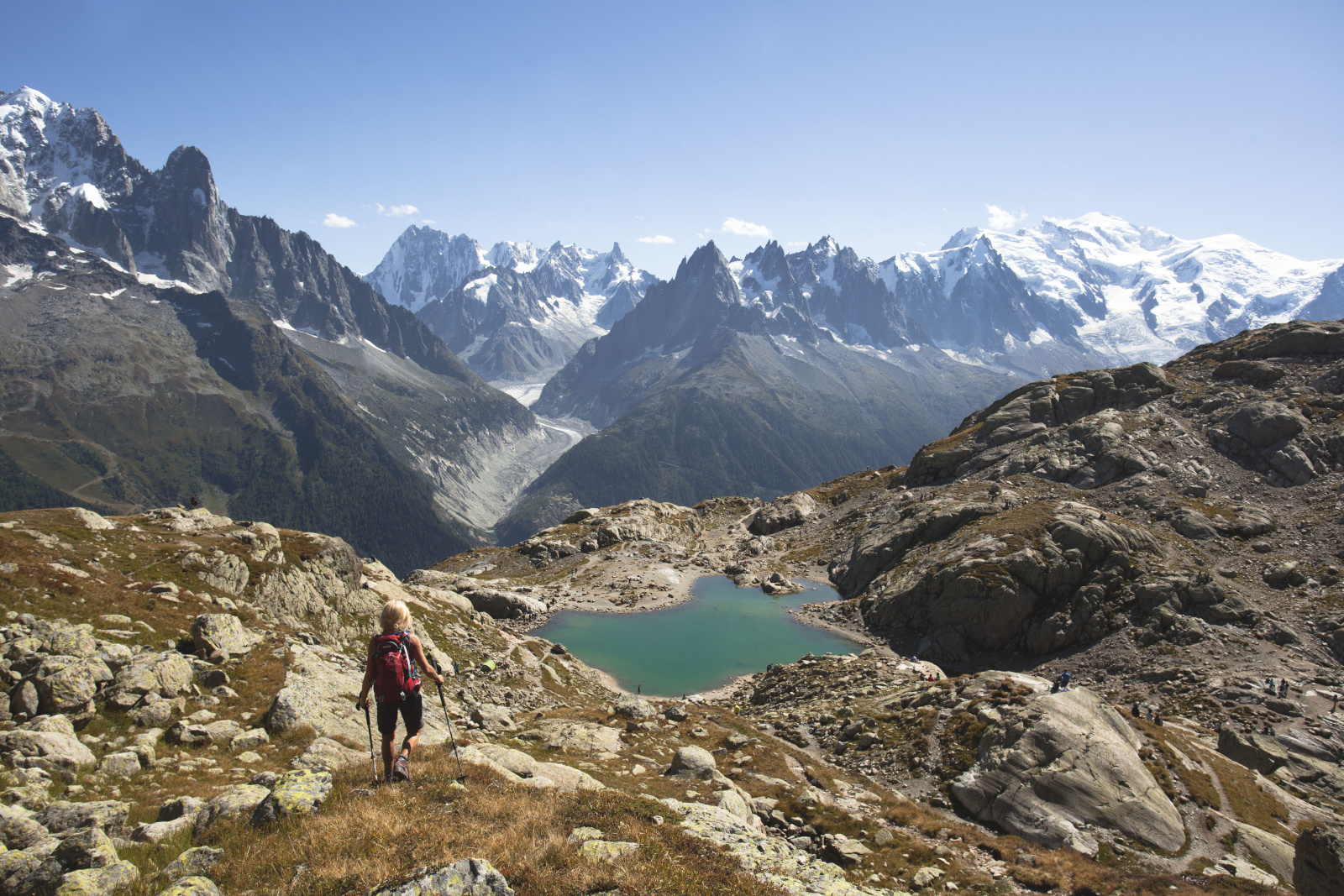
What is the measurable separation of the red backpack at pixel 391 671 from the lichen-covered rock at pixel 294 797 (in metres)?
2.15

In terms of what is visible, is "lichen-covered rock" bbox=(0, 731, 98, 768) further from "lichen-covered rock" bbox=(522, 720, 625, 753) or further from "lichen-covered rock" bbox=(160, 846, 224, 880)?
"lichen-covered rock" bbox=(522, 720, 625, 753)

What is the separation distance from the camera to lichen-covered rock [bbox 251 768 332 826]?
41.5 ft

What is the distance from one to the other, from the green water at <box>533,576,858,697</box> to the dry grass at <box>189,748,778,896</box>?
164 ft

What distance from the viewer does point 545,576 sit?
99.3m

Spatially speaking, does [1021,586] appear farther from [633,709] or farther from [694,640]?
[633,709]

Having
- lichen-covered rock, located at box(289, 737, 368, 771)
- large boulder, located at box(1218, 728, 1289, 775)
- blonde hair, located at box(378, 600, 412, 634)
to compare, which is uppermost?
blonde hair, located at box(378, 600, 412, 634)

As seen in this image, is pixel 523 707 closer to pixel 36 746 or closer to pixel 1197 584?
pixel 36 746

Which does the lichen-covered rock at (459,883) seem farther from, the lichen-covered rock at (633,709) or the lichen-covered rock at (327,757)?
the lichen-covered rock at (633,709)

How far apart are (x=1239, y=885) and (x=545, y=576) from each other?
8796 cm

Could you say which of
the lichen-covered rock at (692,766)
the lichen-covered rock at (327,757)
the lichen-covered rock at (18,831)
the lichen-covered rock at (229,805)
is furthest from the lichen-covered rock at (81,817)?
the lichen-covered rock at (692,766)

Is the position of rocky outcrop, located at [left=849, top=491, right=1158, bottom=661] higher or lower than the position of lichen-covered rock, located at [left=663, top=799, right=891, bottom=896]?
lower

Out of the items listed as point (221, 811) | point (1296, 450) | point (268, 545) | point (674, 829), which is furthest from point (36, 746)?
point (1296, 450)

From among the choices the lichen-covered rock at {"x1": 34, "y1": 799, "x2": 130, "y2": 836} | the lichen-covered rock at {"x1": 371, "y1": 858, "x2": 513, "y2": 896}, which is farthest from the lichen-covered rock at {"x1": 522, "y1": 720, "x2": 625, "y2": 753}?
the lichen-covered rock at {"x1": 371, "y1": 858, "x2": 513, "y2": 896}

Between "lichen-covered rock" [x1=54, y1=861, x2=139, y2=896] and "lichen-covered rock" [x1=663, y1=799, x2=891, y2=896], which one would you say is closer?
"lichen-covered rock" [x1=54, y1=861, x2=139, y2=896]
